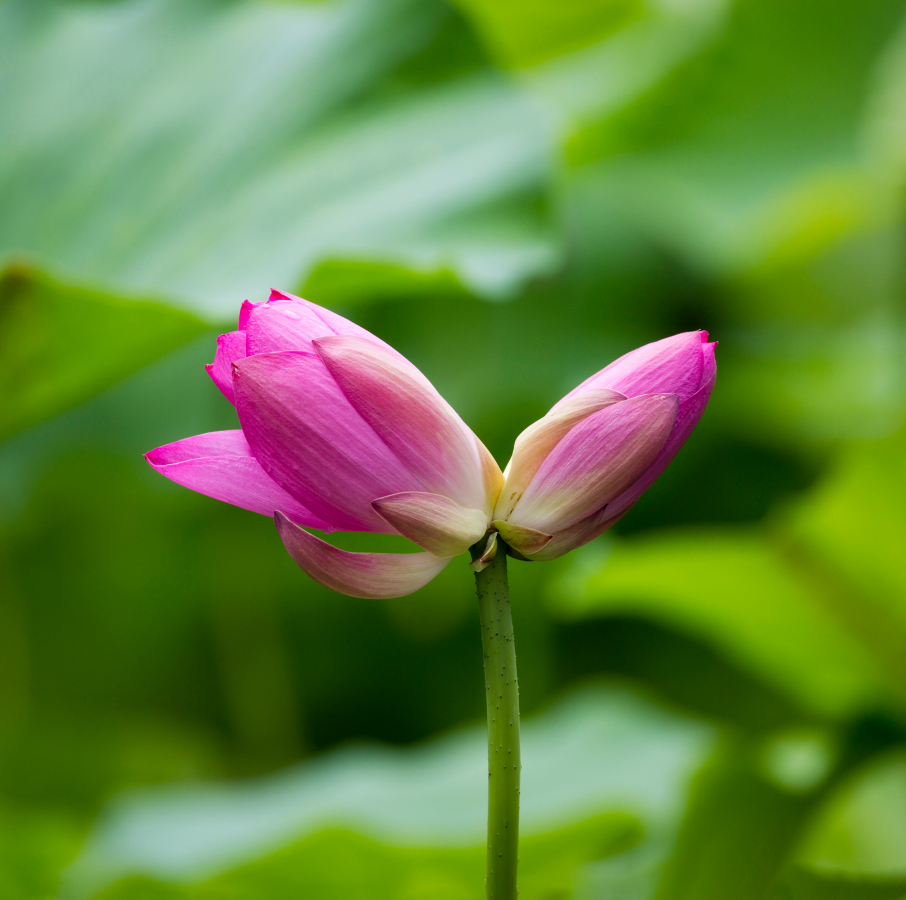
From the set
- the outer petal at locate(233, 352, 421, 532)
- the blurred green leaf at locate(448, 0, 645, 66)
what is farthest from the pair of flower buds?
the blurred green leaf at locate(448, 0, 645, 66)

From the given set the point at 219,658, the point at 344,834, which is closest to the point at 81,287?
the point at 344,834

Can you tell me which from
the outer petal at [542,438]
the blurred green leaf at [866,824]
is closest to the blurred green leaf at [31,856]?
the blurred green leaf at [866,824]

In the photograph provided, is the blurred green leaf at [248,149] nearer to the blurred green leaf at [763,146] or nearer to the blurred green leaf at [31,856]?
the blurred green leaf at [31,856]

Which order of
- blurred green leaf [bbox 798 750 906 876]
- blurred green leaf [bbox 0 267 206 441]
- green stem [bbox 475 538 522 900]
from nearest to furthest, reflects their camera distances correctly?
green stem [bbox 475 538 522 900] → blurred green leaf [bbox 0 267 206 441] → blurred green leaf [bbox 798 750 906 876]

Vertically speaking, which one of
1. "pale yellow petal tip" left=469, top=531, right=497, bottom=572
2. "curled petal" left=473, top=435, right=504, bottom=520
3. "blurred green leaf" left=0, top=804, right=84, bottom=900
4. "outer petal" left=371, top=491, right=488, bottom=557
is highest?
"curled petal" left=473, top=435, right=504, bottom=520

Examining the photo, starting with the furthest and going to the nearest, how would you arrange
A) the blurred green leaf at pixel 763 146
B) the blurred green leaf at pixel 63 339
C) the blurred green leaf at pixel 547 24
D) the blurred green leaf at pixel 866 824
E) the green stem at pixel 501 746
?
the blurred green leaf at pixel 763 146 → the blurred green leaf at pixel 547 24 → the blurred green leaf at pixel 866 824 → the blurred green leaf at pixel 63 339 → the green stem at pixel 501 746

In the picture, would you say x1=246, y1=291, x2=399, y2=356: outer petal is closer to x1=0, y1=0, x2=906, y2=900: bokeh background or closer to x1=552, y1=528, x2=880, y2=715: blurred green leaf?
x1=0, y1=0, x2=906, y2=900: bokeh background

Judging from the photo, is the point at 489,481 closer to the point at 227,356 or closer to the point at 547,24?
the point at 227,356
